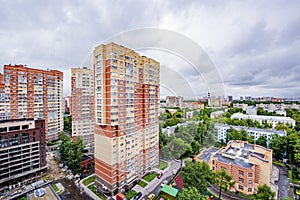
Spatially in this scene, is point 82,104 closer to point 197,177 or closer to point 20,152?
point 20,152

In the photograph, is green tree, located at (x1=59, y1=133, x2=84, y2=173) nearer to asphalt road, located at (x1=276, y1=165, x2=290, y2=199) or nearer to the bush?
the bush

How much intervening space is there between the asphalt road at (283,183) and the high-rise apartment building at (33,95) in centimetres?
1212

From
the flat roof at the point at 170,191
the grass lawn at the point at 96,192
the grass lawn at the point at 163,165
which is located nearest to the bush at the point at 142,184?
the flat roof at the point at 170,191

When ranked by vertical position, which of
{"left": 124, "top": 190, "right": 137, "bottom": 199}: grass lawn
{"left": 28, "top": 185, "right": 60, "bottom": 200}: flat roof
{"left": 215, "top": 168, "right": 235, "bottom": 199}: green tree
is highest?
{"left": 215, "top": 168, "right": 235, "bottom": 199}: green tree

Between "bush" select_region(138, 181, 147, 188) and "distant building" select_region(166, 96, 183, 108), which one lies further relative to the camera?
"bush" select_region(138, 181, 147, 188)

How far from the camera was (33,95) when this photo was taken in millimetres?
8203

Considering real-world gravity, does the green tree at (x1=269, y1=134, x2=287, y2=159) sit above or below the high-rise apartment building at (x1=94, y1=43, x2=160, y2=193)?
below

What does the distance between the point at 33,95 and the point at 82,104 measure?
351 cm

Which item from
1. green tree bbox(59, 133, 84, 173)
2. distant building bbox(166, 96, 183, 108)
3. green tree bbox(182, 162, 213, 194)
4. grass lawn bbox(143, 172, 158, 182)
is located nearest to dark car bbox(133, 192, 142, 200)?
grass lawn bbox(143, 172, 158, 182)

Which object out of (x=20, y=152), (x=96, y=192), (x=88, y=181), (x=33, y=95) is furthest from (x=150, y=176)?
(x=33, y=95)

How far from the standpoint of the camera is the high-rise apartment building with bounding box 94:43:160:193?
402 centimetres

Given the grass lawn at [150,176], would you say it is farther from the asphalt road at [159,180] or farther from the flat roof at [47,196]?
the flat roof at [47,196]

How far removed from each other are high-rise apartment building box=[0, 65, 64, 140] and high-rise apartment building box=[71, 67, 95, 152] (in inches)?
114

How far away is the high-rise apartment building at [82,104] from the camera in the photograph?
288 inches
